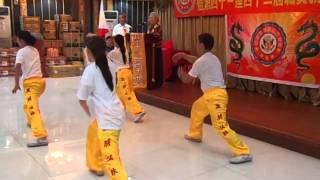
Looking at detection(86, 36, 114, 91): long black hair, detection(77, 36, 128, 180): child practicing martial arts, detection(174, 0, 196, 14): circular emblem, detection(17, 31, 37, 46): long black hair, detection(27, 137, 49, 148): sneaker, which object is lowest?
detection(27, 137, 49, 148): sneaker

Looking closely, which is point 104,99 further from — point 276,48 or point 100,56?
point 276,48

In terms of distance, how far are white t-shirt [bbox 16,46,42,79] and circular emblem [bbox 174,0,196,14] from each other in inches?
167

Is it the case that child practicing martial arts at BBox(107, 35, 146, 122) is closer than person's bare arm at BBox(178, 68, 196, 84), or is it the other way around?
child practicing martial arts at BBox(107, 35, 146, 122)

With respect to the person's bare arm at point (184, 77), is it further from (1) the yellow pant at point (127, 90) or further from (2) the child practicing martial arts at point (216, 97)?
(2) the child practicing martial arts at point (216, 97)

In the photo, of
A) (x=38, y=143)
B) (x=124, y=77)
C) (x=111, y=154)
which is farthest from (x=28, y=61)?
(x=111, y=154)

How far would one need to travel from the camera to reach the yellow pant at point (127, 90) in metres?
4.97

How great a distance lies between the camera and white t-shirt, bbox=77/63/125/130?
8.65 feet

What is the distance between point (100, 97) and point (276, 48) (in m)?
3.99

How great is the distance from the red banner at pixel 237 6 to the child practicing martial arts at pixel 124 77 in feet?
8.11

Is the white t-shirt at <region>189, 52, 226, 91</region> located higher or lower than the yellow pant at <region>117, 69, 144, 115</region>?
higher

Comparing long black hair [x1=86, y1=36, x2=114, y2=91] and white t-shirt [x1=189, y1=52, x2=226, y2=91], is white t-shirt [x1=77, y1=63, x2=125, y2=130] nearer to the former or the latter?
long black hair [x1=86, y1=36, x2=114, y2=91]

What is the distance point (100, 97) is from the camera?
8.73 feet

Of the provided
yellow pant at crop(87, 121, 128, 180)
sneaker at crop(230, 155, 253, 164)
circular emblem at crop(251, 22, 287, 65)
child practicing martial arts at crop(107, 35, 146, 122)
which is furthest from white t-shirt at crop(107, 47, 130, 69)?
circular emblem at crop(251, 22, 287, 65)

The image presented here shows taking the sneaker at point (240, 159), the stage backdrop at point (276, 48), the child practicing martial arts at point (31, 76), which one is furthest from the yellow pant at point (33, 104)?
the stage backdrop at point (276, 48)
